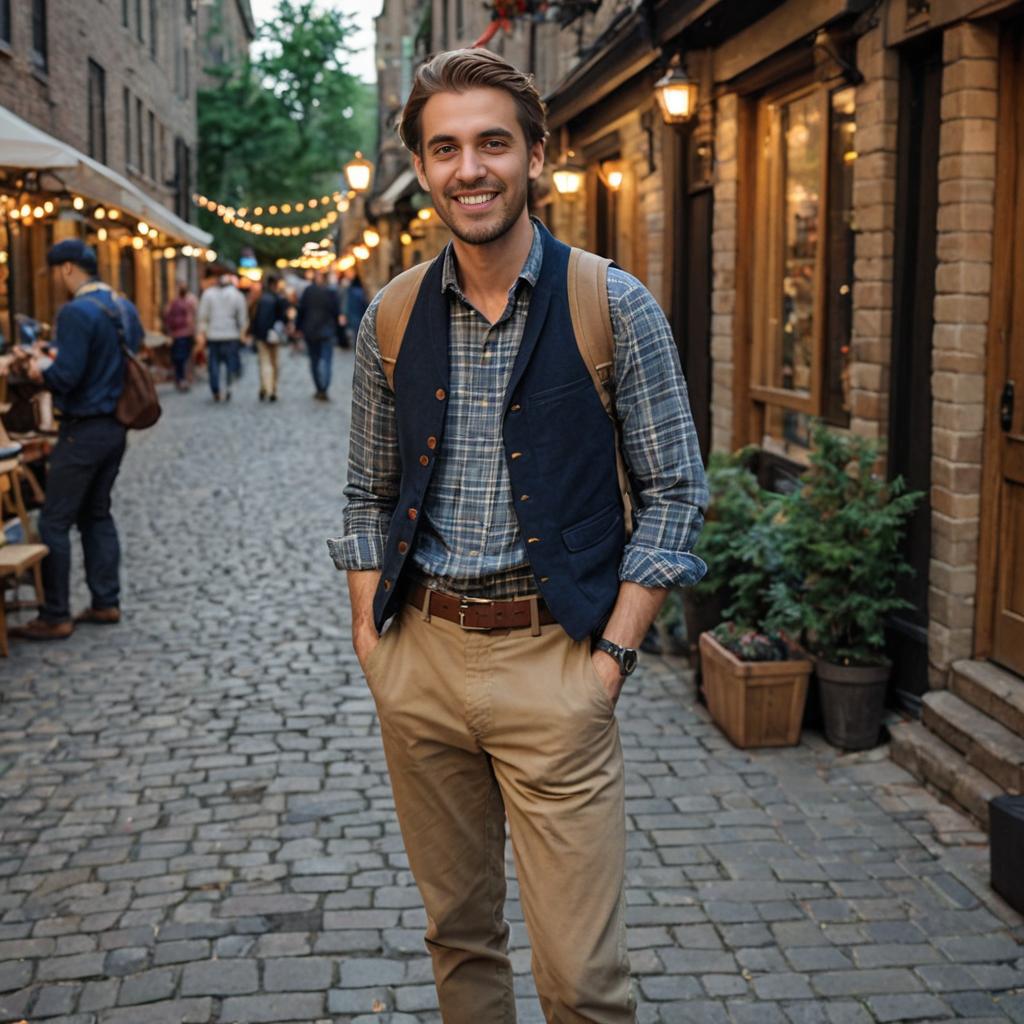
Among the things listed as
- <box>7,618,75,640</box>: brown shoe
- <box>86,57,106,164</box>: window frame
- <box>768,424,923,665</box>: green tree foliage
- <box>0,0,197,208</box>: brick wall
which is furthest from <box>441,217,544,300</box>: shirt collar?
<box>86,57,106,164</box>: window frame

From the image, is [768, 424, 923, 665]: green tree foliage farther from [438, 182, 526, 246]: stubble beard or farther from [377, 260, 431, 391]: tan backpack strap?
[438, 182, 526, 246]: stubble beard

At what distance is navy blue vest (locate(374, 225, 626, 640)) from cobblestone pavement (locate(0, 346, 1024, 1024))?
1.61m

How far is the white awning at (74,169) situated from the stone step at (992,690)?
668 cm

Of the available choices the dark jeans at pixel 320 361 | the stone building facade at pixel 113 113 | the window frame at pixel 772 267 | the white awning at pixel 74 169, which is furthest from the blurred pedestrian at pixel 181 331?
the window frame at pixel 772 267

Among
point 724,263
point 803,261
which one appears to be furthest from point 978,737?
point 724,263

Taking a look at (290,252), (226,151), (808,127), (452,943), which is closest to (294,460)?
(808,127)

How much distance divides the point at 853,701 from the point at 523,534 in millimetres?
3639

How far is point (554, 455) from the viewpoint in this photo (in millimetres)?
2756

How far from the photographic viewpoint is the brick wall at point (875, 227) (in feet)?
20.8

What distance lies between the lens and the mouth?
9.07ft

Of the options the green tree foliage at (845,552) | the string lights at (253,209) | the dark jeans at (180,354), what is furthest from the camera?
the string lights at (253,209)

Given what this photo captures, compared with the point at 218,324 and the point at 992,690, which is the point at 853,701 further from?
the point at 218,324

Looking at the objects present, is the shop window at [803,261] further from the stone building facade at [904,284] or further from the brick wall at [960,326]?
the brick wall at [960,326]

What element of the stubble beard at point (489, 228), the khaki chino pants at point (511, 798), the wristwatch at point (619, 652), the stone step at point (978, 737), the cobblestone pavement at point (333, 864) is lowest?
the cobblestone pavement at point (333, 864)
